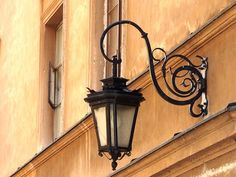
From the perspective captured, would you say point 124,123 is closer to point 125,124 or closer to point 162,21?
point 125,124

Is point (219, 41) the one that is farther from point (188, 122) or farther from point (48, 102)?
point (48, 102)

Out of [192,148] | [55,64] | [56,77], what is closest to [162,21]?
[192,148]

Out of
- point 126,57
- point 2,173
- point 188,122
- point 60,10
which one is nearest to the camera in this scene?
point 188,122

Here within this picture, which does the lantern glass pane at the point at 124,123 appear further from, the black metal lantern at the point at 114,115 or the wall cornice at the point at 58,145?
the wall cornice at the point at 58,145

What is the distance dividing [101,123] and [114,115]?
0.18 m

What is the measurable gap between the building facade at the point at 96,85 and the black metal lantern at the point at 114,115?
0.54 meters

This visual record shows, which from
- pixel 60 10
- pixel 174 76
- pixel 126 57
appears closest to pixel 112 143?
pixel 174 76

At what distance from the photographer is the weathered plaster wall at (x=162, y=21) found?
9.70 metres

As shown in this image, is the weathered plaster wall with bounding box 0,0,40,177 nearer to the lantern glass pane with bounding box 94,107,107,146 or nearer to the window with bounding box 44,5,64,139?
the window with bounding box 44,5,64,139

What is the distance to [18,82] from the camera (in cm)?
1786

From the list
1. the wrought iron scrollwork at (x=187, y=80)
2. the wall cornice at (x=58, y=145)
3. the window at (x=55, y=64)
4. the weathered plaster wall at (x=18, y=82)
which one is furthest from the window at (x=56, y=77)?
the wrought iron scrollwork at (x=187, y=80)

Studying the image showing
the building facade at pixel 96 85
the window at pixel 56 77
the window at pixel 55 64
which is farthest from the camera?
the window at pixel 56 77

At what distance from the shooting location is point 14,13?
1872 centimetres

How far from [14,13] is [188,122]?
949cm
